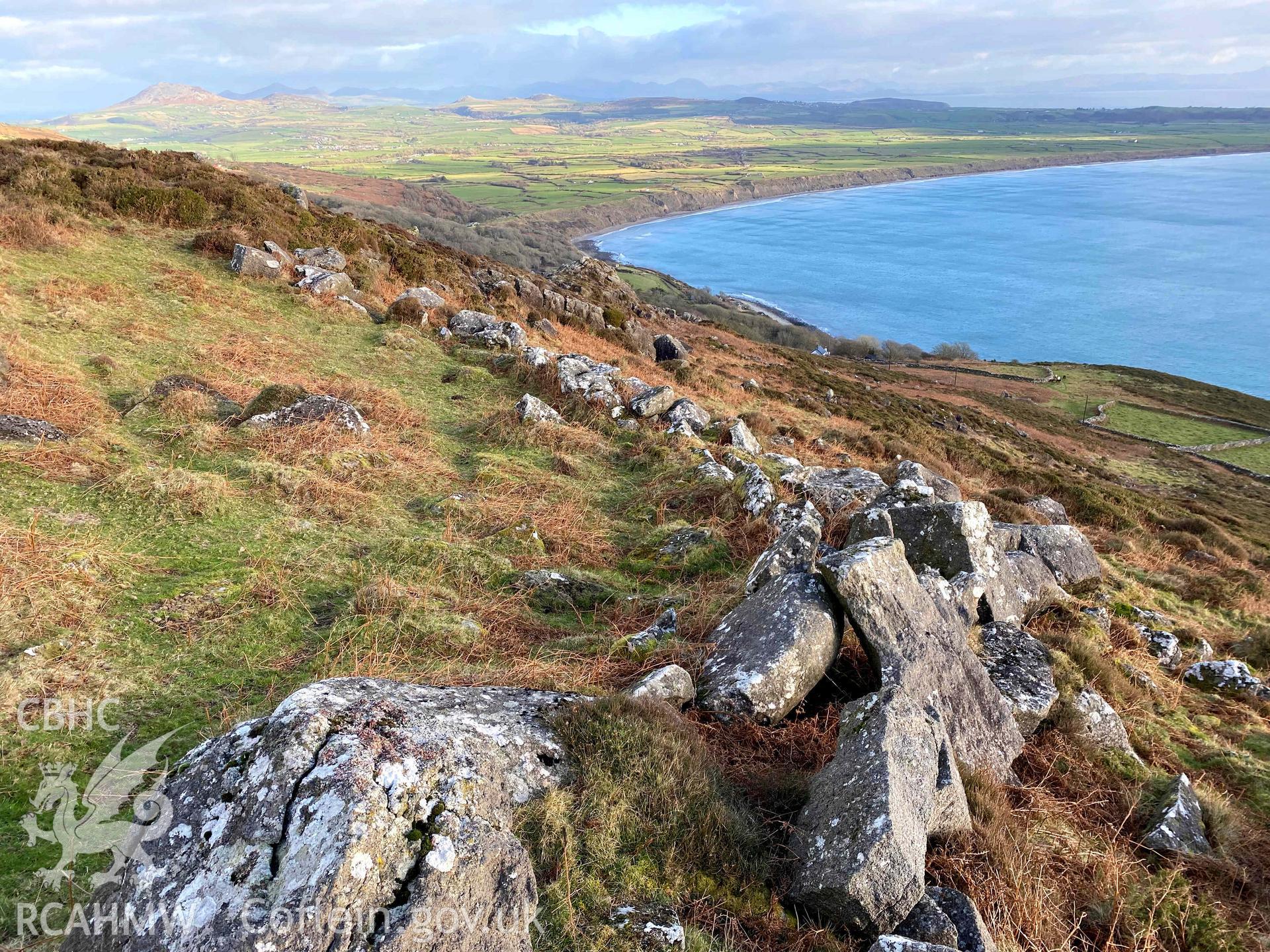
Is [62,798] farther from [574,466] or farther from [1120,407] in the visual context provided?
[1120,407]

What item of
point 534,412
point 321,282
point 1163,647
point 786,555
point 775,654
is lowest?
point 1163,647

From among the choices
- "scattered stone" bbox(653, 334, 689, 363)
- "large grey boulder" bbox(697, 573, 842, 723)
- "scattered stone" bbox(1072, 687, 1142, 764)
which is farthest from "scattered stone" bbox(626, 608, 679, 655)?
"scattered stone" bbox(653, 334, 689, 363)

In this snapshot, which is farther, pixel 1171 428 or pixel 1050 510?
pixel 1171 428

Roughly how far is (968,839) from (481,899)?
324 cm

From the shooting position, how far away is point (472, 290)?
2616 centimetres

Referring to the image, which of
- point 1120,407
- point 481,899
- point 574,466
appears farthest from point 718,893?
point 1120,407

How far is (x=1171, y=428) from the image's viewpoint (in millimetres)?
58562

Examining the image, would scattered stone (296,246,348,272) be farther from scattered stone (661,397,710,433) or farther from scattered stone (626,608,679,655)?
scattered stone (626,608,679,655)

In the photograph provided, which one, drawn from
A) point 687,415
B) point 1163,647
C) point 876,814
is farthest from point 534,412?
point 1163,647

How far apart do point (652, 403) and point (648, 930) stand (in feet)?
39.1

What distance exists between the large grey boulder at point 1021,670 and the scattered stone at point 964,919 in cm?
263

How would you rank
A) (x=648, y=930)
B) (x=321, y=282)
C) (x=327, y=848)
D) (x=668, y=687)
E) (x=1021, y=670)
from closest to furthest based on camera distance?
1. (x=327, y=848)
2. (x=648, y=930)
3. (x=668, y=687)
4. (x=1021, y=670)
5. (x=321, y=282)

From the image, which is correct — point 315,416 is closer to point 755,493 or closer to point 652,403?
point 652,403

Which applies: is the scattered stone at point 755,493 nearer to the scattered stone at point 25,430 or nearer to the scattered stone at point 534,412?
the scattered stone at point 534,412
